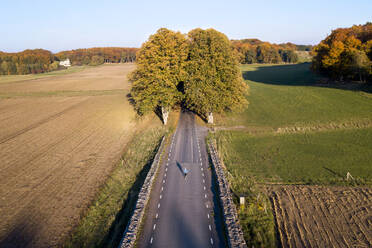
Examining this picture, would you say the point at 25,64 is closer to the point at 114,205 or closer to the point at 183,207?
the point at 114,205

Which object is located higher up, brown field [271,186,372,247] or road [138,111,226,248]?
road [138,111,226,248]

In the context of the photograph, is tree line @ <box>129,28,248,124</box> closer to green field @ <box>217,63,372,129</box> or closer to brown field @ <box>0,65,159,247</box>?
green field @ <box>217,63,372,129</box>

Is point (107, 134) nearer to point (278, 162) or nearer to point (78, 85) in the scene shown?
point (278, 162)

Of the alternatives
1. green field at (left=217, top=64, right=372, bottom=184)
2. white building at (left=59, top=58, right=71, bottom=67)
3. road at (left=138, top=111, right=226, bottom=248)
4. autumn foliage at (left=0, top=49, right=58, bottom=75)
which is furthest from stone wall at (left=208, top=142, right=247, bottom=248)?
white building at (left=59, top=58, right=71, bottom=67)

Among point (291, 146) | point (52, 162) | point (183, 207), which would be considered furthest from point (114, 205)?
point (291, 146)

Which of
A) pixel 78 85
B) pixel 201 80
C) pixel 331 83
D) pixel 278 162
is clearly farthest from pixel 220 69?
pixel 78 85

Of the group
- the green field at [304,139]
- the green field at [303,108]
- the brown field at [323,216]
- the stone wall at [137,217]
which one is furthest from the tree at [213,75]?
the brown field at [323,216]
